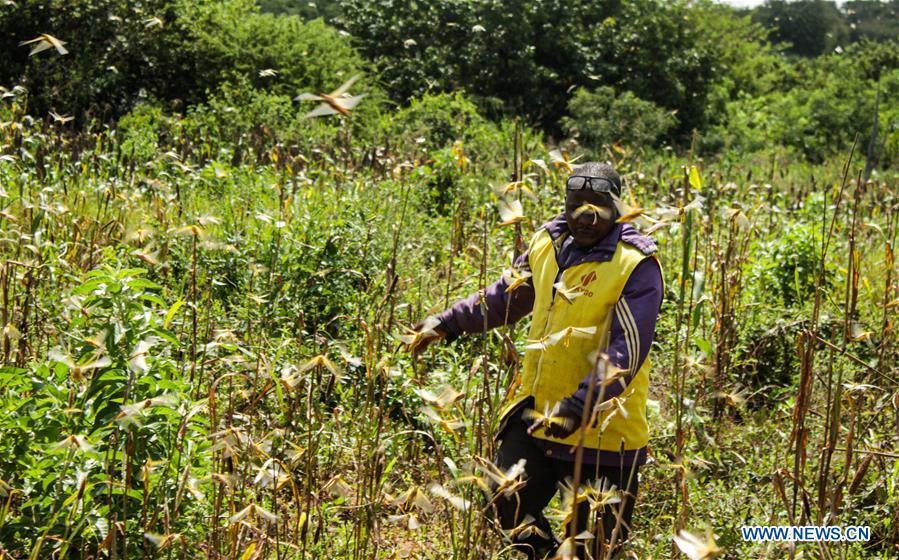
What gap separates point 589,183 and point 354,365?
862 millimetres

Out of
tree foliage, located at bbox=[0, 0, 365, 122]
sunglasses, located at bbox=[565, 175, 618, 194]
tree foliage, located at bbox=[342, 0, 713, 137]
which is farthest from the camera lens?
tree foliage, located at bbox=[342, 0, 713, 137]

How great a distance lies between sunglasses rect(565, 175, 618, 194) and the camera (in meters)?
2.44

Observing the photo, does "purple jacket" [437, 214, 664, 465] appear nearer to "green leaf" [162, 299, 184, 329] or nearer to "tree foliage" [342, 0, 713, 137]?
"green leaf" [162, 299, 184, 329]

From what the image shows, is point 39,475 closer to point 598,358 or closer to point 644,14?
point 598,358

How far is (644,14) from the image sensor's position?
17.1m

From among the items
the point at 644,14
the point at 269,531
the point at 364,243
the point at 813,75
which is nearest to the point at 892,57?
the point at 813,75

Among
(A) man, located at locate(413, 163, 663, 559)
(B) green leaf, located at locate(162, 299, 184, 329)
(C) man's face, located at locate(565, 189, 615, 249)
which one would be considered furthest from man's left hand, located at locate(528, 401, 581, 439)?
(B) green leaf, located at locate(162, 299, 184, 329)

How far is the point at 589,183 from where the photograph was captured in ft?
8.01

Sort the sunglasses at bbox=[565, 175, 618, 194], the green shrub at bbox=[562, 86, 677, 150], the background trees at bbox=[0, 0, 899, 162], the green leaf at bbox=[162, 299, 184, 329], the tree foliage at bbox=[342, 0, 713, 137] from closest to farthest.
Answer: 1. the green leaf at bbox=[162, 299, 184, 329]
2. the sunglasses at bbox=[565, 175, 618, 194]
3. the background trees at bbox=[0, 0, 899, 162]
4. the green shrub at bbox=[562, 86, 677, 150]
5. the tree foliage at bbox=[342, 0, 713, 137]

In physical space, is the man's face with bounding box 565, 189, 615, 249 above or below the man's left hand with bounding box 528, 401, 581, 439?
above

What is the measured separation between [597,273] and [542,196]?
11.9ft

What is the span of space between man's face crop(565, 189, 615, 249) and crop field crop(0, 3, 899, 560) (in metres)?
0.12

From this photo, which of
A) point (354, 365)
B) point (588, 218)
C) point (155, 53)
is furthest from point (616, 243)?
point (155, 53)

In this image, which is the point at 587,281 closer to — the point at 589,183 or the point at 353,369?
the point at 589,183
